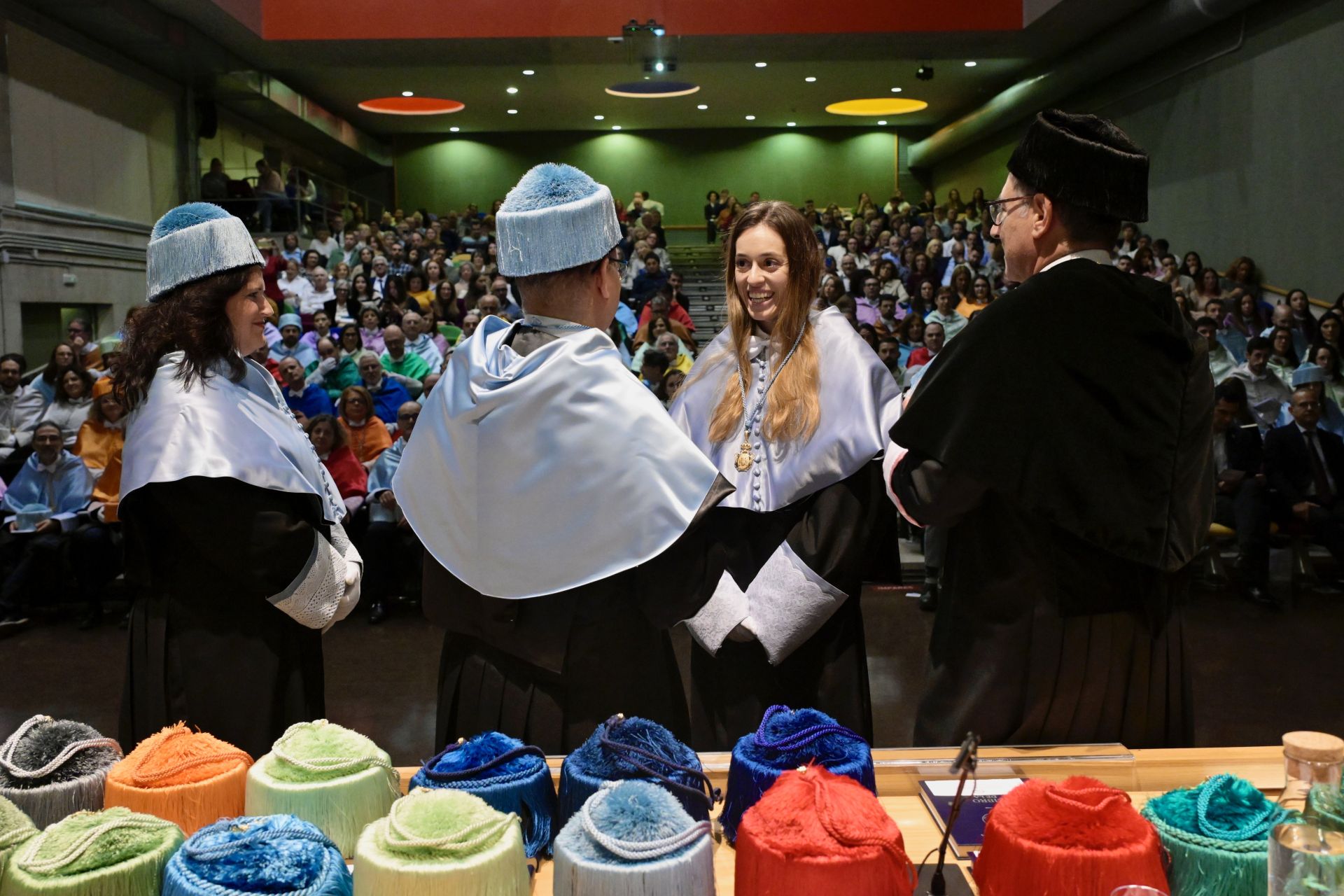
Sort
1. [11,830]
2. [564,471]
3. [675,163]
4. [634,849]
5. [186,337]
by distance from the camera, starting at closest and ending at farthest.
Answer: [634,849] → [11,830] → [564,471] → [186,337] → [675,163]

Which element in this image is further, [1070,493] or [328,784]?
[1070,493]

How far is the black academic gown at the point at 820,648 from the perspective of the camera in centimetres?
242

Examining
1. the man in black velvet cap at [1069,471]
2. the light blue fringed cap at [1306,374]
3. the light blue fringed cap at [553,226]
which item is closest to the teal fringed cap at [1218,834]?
the man in black velvet cap at [1069,471]

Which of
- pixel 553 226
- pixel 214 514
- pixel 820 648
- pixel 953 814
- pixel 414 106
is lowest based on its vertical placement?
pixel 820 648

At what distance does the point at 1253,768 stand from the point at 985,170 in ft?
68.0

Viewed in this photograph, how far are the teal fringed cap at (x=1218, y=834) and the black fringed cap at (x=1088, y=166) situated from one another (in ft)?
3.33

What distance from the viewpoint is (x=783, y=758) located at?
4.48ft

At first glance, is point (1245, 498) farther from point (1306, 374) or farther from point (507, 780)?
point (507, 780)

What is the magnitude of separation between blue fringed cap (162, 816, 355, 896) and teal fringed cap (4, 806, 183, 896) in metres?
0.03

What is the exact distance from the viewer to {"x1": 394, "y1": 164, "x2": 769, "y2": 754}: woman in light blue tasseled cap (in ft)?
5.70

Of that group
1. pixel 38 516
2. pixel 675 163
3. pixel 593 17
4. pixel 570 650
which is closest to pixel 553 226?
pixel 570 650

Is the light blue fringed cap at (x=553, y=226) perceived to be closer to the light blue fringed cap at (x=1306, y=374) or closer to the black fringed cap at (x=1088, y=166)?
the black fringed cap at (x=1088, y=166)

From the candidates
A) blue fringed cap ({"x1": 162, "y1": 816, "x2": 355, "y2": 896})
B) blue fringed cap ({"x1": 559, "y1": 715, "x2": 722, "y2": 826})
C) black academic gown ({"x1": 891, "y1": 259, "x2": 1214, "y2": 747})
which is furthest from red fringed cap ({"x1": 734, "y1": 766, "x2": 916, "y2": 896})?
black academic gown ({"x1": 891, "y1": 259, "x2": 1214, "y2": 747})

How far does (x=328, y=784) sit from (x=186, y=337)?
126cm
